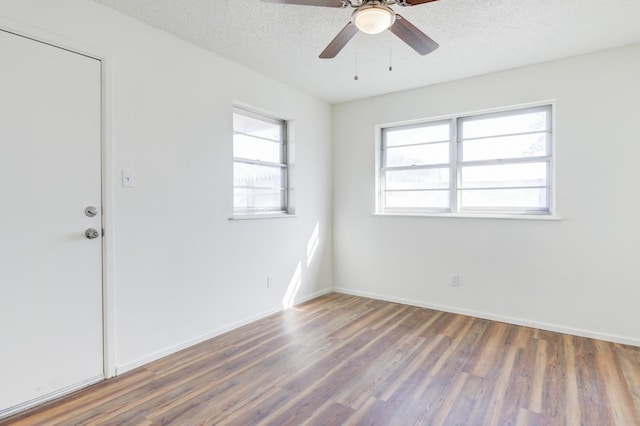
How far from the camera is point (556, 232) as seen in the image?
313 cm

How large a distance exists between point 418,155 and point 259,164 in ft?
5.99

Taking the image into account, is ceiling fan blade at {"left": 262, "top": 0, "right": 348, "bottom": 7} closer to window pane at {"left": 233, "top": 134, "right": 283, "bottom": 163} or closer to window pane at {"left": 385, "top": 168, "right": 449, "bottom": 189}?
window pane at {"left": 233, "top": 134, "right": 283, "bottom": 163}

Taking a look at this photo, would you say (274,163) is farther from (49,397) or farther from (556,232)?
(556,232)

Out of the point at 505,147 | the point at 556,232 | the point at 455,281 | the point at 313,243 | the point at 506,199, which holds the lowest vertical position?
the point at 455,281

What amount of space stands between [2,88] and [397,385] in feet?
9.39

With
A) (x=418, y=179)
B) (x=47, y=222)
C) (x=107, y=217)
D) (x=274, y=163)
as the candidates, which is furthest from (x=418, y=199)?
(x=47, y=222)

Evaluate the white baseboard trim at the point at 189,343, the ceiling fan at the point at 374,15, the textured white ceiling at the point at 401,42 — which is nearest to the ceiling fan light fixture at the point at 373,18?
the ceiling fan at the point at 374,15

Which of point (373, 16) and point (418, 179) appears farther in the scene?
point (418, 179)

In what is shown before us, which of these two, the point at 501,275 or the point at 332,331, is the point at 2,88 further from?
the point at 501,275

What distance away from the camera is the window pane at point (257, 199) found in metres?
3.36

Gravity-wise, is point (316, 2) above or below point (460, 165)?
above

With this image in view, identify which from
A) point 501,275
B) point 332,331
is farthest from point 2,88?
point 501,275

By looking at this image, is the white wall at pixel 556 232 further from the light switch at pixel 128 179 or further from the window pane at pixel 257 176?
the light switch at pixel 128 179

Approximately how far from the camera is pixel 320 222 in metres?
4.33
